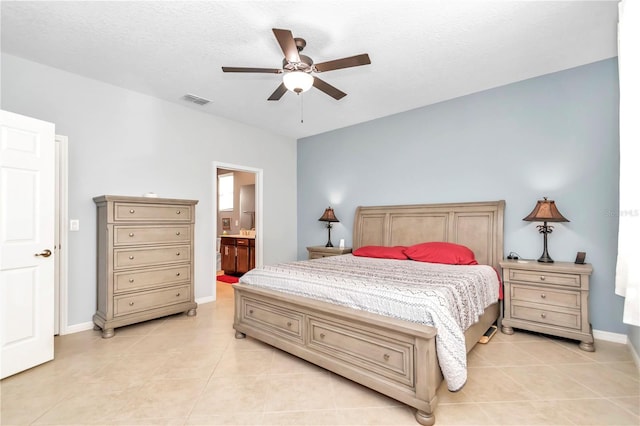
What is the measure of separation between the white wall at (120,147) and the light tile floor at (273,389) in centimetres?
132

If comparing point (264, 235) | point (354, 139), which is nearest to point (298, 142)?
point (354, 139)

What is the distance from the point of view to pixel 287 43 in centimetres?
218

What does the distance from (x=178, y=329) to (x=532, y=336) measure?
3851mm

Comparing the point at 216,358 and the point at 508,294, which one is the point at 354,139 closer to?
the point at 508,294

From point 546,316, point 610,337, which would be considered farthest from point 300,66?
point 610,337

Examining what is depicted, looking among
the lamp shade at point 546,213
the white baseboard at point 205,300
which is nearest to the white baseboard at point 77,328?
the white baseboard at point 205,300

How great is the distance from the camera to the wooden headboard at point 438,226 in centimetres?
375

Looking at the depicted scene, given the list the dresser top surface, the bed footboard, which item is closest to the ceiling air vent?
the dresser top surface

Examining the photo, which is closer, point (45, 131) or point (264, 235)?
point (45, 131)

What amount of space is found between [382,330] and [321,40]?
2478mm

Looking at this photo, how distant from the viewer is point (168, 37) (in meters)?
2.73

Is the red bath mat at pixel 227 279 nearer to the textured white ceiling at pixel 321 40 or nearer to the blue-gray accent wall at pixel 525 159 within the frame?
the blue-gray accent wall at pixel 525 159

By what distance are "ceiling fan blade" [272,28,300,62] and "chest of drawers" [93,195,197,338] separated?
7.89 feet

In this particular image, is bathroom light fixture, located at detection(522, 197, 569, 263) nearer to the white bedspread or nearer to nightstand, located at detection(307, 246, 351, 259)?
the white bedspread
